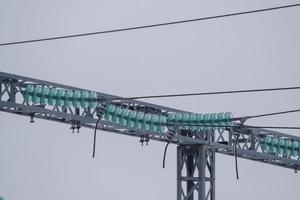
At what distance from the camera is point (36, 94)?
34219 mm

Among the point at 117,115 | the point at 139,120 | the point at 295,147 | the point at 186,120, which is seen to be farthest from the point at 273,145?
the point at 117,115

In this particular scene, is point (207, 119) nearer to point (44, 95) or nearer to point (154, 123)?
point (154, 123)

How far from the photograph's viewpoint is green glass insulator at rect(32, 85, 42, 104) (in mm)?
34156

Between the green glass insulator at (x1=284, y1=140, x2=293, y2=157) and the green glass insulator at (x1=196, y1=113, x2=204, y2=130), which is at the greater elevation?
the green glass insulator at (x1=196, y1=113, x2=204, y2=130)

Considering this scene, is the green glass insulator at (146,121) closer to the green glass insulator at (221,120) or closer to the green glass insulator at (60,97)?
the green glass insulator at (221,120)

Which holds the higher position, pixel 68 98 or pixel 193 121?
pixel 68 98

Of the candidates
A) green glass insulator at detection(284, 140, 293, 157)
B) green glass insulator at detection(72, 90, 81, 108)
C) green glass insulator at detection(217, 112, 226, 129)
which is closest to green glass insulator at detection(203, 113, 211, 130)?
green glass insulator at detection(217, 112, 226, 129)

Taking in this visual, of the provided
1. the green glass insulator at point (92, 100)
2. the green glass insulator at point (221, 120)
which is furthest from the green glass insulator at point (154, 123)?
the green glass insulator at point (92, 100)

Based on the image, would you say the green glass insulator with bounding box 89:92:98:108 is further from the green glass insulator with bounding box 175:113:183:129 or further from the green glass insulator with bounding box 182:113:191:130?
the green glass insulator with bounding box 182:113:191:130

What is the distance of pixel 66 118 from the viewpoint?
3556 centimetres

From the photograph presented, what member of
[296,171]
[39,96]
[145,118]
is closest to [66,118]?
[39,96]

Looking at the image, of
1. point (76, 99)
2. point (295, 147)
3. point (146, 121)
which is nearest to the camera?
point (76, 99)

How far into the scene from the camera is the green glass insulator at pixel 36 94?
3416 cm

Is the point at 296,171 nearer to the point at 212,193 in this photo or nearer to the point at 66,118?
the point at 212,193
